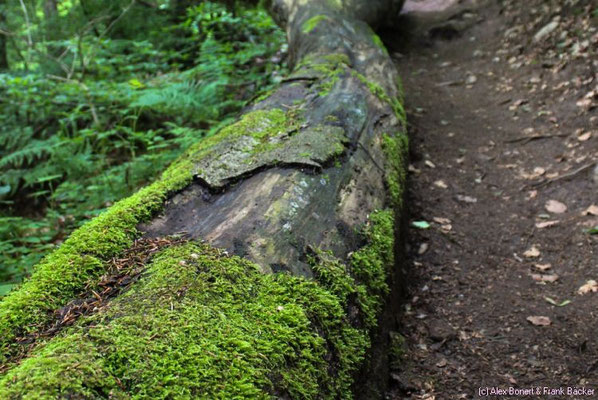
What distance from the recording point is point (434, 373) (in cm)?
271

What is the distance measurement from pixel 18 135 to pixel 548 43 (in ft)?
25.5

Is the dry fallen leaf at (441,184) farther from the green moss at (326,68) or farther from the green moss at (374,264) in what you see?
the green moss at (374,264)

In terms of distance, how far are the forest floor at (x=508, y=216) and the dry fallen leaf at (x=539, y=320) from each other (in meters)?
0.01

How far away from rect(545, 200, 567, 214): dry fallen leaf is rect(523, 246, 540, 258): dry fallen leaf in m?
0.57

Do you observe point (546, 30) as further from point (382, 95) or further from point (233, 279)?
point (233, 279)

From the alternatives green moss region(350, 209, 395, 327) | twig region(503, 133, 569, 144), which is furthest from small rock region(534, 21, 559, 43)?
green moss region(350, 209, 395, 327)

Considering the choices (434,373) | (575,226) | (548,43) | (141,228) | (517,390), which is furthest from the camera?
(548,43)

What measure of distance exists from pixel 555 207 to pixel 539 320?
1.53 meters

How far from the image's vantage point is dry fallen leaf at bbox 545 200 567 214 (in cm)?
406

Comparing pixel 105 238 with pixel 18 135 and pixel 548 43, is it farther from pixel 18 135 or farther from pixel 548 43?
pixel 548 43

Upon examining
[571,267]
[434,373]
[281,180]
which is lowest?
[434,373]

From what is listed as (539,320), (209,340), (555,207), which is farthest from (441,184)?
(209,340)

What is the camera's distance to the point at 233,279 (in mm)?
1924

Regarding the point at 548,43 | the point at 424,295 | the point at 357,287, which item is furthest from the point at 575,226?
the point at 548,43
